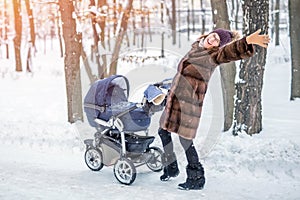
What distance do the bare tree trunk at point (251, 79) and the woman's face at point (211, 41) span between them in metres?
2.70

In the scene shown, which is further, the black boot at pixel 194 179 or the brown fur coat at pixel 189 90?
the black boot at pixel 194 179

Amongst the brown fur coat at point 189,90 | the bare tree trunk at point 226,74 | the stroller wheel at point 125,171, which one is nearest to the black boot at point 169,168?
the stroller wheel at point 125,171

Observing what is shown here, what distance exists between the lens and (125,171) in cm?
583

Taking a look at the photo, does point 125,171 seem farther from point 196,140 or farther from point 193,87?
point 196,140

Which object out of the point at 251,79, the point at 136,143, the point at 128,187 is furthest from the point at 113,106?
the point at 251,79

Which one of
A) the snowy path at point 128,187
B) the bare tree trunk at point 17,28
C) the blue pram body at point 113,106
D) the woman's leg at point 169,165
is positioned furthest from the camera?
the bare tree trunk at point 17,28

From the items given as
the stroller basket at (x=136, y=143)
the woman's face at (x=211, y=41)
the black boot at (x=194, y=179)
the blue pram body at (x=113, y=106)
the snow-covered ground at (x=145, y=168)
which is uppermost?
the woman's face at (x=211, y=41)

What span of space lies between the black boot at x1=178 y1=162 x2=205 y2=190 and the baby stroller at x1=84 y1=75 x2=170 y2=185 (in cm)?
70

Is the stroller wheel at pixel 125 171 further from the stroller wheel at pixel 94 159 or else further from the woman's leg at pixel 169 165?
the stroller wheel at pixel 94 159

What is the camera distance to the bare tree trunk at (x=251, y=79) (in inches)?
303

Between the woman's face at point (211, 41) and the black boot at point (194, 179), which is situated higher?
the woman's face at point (211, 41)

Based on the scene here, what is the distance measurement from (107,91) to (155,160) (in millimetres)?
1175

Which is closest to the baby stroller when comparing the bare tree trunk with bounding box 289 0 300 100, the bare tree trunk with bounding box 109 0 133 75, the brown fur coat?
the brown fur coat

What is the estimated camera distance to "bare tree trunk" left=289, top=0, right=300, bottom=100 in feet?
42.6
